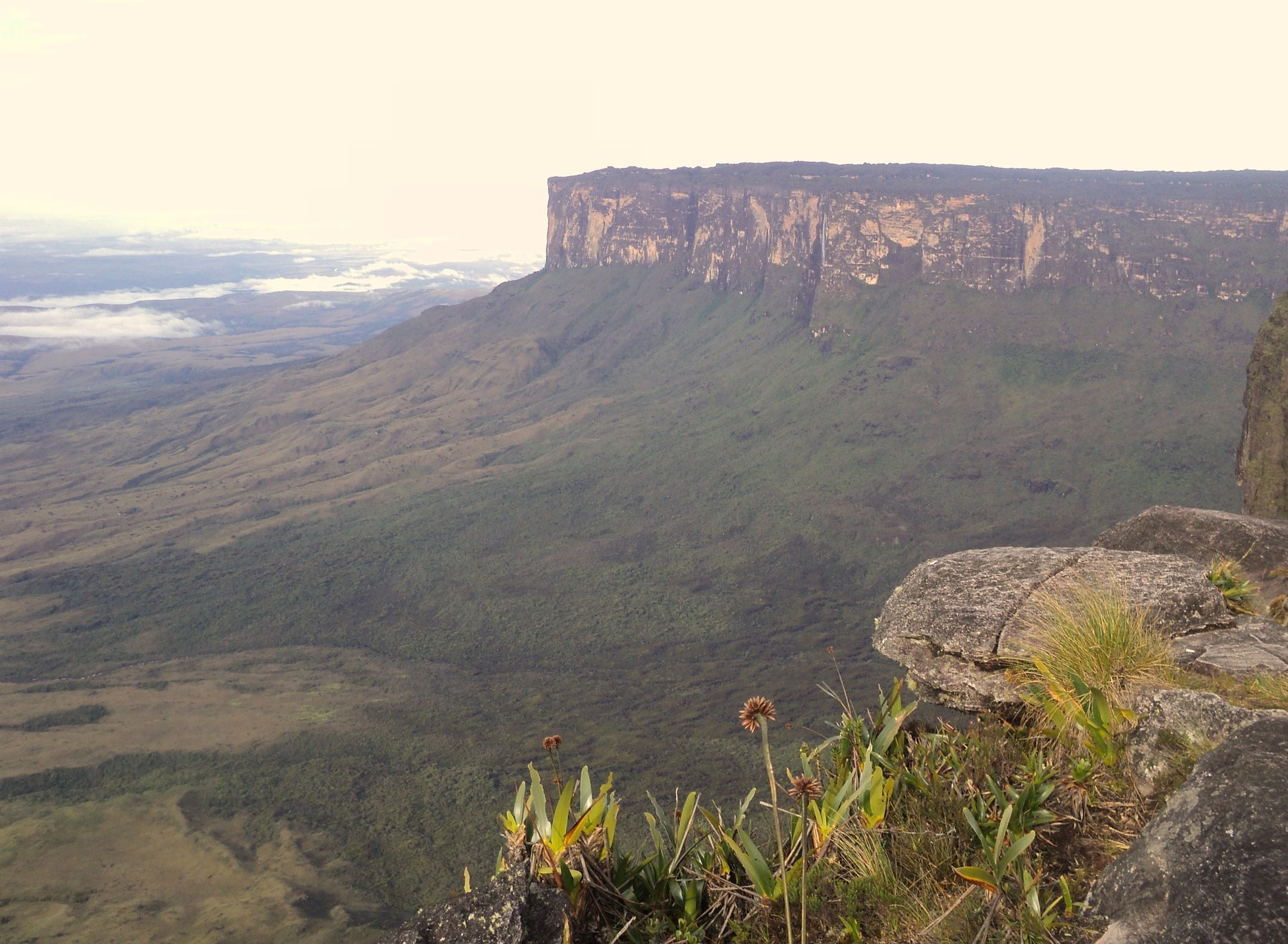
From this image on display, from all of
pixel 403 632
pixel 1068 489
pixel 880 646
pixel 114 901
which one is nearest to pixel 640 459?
pixel 403 632

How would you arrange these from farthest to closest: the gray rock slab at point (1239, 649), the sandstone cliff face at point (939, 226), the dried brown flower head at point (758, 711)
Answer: the sandstone cliff face at point (939, 226), the gray rock slab at point (1239, 649), the dried brown flower head at point (758, 711)

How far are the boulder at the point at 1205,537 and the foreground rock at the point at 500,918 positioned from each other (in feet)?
33.8

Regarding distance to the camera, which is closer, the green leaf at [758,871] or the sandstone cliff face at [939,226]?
the green leaf at [758,871]

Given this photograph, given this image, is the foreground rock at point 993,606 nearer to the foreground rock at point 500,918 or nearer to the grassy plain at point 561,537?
the foreground rock at point 500,918

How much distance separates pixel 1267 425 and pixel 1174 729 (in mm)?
24212

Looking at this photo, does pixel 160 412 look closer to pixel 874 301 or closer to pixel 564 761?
pixel 874 301

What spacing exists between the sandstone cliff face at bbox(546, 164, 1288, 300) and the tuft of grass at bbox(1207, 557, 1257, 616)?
3379 inches

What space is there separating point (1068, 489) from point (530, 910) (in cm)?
7293

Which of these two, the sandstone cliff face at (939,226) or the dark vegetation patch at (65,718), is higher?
the sandstone cliff face at (939,226)

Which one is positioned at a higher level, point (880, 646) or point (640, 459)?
point (880, 646)

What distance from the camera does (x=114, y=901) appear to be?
1220 inches

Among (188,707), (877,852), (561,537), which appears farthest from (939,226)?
(877,852)

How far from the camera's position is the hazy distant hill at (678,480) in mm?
50188

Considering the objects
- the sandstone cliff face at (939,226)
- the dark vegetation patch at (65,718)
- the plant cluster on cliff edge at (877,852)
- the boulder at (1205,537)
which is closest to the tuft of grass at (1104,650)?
the plant cluster on cliff edge at (877,852)
